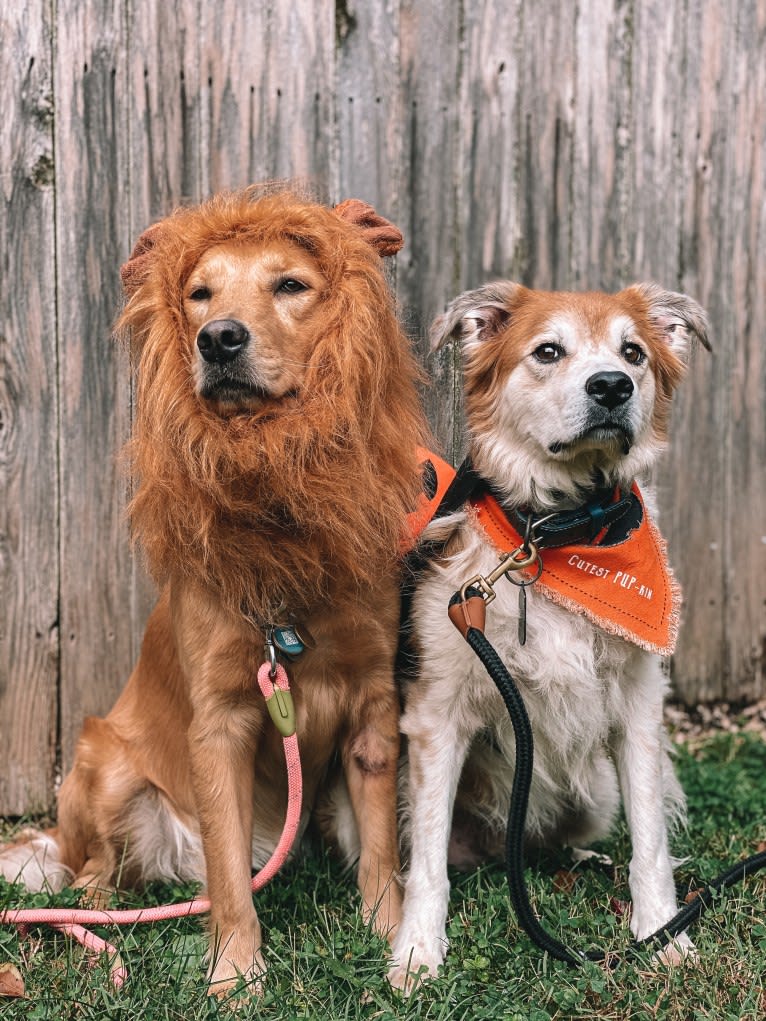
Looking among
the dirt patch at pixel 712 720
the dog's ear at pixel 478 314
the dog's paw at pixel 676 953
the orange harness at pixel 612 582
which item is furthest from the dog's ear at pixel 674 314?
the dirt patch at pixel 712 720

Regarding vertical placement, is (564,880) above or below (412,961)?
below

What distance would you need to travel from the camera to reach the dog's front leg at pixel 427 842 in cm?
249

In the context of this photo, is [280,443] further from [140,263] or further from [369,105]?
[369,105]

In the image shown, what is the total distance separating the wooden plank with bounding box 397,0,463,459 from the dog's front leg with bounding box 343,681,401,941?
1.39 meters

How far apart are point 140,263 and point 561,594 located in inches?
52.9

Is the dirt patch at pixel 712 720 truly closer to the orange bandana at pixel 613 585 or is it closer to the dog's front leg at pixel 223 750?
the orange bandana at pixel 613 585

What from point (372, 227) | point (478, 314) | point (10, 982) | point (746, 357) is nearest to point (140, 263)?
point (372, 227)

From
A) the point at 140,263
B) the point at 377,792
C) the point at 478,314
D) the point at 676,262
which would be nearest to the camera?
the point at 140,263

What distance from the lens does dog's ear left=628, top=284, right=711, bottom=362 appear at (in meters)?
2.92

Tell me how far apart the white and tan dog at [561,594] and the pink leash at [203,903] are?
1.09ft

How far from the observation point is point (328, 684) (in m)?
2.68

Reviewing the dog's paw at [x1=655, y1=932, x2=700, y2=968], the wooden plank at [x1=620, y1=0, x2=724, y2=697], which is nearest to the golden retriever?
the dog's paw at [x1=655, y1=932, x2=700, y2=968]

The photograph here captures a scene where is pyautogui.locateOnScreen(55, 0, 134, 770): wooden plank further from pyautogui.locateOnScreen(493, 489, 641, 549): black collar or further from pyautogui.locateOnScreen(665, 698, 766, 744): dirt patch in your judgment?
pyautogui.locateOnScreen(665, 698, 766, 744): dirt patch

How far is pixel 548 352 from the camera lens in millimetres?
2746
